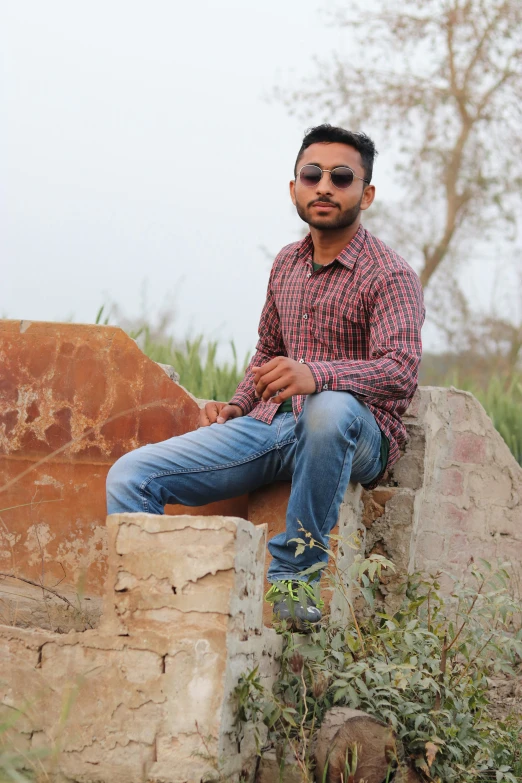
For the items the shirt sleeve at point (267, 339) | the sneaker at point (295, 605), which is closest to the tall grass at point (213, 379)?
the shirt sleeve at point (267, 339)

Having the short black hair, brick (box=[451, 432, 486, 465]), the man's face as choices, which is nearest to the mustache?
the man's face

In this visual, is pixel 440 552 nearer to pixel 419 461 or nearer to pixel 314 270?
pixel 419 461

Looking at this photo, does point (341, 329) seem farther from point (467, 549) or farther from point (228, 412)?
point (467, 549)

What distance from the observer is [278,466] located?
3.54m

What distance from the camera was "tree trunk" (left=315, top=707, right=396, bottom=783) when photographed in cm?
269

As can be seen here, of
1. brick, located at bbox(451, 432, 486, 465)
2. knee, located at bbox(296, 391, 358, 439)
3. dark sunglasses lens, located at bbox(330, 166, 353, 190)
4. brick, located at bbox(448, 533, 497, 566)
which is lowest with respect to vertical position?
brick, located at bbox(448, 533, 497, 566)

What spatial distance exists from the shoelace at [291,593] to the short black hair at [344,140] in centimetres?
160

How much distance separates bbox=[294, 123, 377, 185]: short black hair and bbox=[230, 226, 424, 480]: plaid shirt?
0.28 m

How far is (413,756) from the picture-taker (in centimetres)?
283

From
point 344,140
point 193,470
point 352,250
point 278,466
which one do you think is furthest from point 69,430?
point 344,140

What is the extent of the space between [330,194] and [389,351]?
69 cm

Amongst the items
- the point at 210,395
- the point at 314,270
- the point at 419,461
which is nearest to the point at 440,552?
the point at 419,461

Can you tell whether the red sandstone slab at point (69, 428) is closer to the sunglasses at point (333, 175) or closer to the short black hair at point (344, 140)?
the sunglasses at point (333, 175)

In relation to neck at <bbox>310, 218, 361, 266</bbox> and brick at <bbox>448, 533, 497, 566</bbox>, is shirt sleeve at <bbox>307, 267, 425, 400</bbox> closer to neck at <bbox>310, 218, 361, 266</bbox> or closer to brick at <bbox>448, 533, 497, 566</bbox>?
neck at <bbox>310, 218, 361, 266</bbox>
